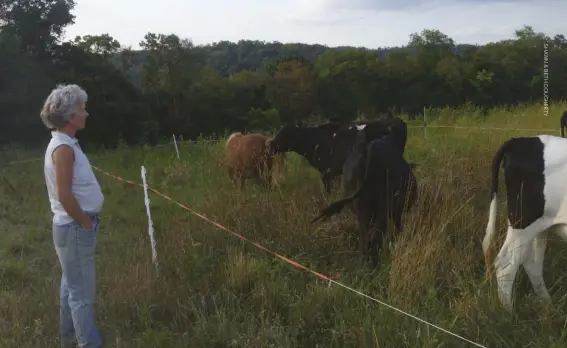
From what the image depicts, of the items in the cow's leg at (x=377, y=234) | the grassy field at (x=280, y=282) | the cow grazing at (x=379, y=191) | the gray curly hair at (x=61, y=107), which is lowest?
the grassy field at (x=280, y=282)

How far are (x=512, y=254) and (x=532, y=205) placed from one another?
391 millimetres

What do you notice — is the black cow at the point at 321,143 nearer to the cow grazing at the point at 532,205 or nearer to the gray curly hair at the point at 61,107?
the cow grazing at the point at 532,205

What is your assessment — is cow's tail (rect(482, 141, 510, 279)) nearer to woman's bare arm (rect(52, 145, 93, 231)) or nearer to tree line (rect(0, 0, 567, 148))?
woman's bare arm (rect(52, 145, 93, 231))

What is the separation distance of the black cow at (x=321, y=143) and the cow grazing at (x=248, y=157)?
11.7 inches

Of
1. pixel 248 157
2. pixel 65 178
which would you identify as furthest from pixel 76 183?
pixel 248 157

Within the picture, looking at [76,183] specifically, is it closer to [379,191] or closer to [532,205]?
[379,191]

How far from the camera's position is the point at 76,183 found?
10.9 ft

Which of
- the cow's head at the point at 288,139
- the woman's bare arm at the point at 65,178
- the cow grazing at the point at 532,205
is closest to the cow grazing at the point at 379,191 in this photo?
the cow grazing at the point at 532,205

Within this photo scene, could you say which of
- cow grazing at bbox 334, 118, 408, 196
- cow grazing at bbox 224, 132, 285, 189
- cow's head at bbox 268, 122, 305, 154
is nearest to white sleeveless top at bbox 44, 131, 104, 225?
cow grazing at bbox 334, 118, 408, 196

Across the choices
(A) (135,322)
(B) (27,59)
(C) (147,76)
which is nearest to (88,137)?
(B) (27,59)

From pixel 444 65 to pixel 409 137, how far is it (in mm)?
22665

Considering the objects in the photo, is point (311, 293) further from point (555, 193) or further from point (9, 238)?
point (9, 238)

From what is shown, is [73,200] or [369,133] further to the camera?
[369,133]

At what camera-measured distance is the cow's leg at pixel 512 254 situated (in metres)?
3.96
